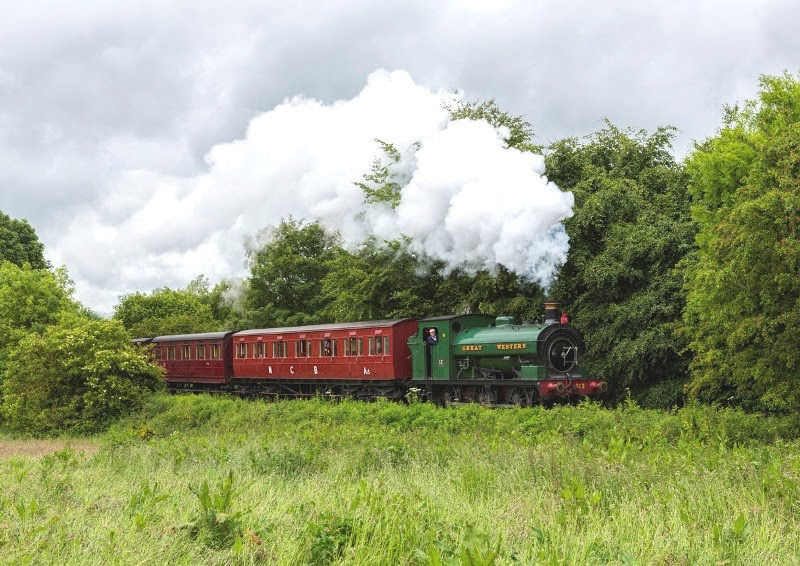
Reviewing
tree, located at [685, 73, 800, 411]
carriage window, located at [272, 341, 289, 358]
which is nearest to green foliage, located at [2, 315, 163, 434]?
carriage window, located at [272, 341, 289, 358]

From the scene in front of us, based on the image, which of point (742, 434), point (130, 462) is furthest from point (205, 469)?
point (742, 434)

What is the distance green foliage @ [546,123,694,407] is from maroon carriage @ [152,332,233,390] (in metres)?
14.4

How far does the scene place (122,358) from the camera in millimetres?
28828

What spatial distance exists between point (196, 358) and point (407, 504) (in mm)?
29210

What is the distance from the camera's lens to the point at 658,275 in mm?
25141

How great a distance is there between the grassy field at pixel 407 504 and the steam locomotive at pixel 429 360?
6.05 meters

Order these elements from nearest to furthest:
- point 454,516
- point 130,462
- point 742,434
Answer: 1. point 454,516
2. point 130,462
3. point 742,434

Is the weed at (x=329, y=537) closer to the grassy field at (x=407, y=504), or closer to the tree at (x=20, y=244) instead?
the grassy field at (x=407, y=504)

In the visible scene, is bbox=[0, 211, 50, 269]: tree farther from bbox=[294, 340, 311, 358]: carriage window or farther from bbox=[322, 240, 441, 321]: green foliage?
bbox=[294, 340, 311, 358]: carriage window

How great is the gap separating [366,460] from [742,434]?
8.27 m

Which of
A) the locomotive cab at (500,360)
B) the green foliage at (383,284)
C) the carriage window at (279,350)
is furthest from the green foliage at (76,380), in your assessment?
the locomotive cab at (500,360)

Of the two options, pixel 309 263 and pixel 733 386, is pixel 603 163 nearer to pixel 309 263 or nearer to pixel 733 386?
pixel 733 386

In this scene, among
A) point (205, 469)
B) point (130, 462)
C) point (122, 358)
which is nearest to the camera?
point (205, 469)

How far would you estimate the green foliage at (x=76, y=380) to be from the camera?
90.4ft
